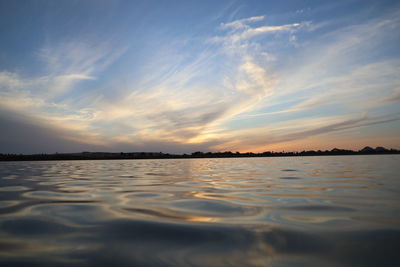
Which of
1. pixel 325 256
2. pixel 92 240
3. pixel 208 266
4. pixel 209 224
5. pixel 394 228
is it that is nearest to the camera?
pixel 208 266

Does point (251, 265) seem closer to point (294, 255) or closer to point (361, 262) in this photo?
→ point (294, 255)

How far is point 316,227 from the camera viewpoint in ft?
11.6

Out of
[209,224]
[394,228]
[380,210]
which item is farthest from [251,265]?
[380,210]

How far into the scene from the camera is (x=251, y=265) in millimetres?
2287

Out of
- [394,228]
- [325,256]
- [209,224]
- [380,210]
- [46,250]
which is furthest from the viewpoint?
[380,210]

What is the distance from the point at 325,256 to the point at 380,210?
3200mm

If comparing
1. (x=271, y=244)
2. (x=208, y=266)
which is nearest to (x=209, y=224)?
(x=271, y=244)

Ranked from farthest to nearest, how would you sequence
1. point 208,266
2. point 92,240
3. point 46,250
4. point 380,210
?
point 380,210 → point 92,240 → point 46,250 → point 208,266

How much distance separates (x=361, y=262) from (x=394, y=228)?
171 centimetres

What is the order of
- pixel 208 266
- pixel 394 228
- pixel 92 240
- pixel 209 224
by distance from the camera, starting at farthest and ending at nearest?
pixel 209 224
pixel 394 228
pixel 92 240
pixel 208 266

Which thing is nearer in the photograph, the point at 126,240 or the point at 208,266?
the point at 208,266

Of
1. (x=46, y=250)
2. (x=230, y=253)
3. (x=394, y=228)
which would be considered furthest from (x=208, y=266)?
(x=394, y=228)

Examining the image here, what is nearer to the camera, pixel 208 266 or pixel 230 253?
pixel 208 266

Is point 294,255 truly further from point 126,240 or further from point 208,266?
point 126,240
